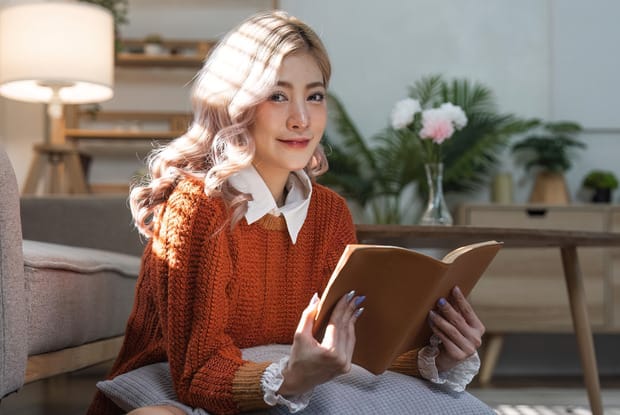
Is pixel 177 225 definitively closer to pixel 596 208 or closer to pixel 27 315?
pixel 27 315

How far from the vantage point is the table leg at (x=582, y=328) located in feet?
7.80

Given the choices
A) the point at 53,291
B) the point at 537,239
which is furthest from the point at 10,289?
the point at 537,239

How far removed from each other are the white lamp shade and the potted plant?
8.45 feet

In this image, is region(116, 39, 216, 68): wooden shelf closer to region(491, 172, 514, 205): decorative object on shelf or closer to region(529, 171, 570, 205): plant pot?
region(491, 172, 514, 205): decorative object on shelf

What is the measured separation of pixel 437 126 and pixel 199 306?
1.49m

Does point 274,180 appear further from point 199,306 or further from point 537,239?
point 537,239

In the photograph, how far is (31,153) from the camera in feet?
19.0

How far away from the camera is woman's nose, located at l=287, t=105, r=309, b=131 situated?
1.37 metres

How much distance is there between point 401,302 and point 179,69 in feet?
16.0

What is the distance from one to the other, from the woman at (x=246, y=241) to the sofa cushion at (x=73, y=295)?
10.8 inches

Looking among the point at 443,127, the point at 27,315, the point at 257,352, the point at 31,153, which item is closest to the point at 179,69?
the point at 31,153

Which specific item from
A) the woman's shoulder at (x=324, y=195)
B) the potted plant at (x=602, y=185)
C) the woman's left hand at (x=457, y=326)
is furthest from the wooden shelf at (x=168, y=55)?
the woman's left hand at (x=457, y=326)

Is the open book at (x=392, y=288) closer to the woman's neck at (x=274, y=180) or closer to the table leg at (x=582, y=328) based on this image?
the woman's neck at (x=274, y=180)

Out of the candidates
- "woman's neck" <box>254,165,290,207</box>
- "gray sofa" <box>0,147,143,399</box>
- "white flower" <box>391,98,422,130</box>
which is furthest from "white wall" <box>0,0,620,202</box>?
"woman's neck" <box>254,165,290,207</box>
